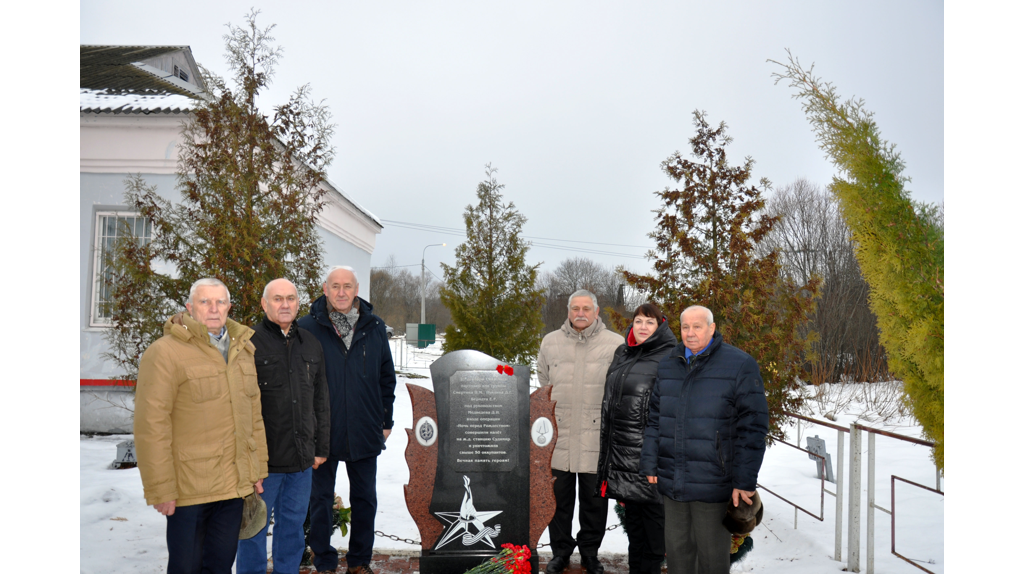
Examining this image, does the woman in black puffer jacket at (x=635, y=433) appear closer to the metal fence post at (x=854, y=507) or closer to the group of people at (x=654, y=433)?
the group of people at (x=654, y=433)

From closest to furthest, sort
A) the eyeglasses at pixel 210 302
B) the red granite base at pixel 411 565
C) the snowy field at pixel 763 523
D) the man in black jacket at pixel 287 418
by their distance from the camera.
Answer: the eyeglasses at pixel 210 302 < the man in black jacket at pixel 287 418 < the red granite base at pixel 411 565 < the snowy field at pixel 763 523

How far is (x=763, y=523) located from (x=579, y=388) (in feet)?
10.2

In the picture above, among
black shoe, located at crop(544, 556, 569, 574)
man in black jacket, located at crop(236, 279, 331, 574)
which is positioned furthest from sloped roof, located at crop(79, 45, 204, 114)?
black shoe, located at crop(544, 556, 569, 574)

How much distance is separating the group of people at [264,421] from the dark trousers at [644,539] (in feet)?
6.01

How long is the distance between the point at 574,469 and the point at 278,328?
2289 millimetres

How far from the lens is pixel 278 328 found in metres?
3.65

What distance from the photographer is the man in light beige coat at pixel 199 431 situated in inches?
108

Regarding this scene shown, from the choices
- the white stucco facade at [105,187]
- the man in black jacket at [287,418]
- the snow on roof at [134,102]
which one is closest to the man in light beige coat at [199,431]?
the man in black jacket at [287,418]

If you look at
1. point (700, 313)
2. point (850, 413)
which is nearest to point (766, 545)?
point (700, 313)

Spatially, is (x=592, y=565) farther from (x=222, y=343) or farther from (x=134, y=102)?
(x=134, y=102)

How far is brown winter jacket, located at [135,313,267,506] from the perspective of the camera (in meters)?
2.73

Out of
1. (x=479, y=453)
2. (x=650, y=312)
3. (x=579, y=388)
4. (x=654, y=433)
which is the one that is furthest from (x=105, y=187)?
(x=654, y=433)

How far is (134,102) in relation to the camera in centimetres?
845

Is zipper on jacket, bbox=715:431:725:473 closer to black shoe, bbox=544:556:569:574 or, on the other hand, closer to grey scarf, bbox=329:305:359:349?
black shoe, bbox=544:556:569:574
